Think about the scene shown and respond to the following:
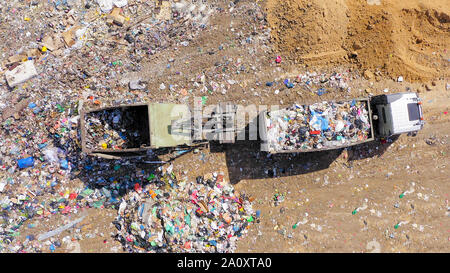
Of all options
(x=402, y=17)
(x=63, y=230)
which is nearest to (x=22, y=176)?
(x=63, y=230)

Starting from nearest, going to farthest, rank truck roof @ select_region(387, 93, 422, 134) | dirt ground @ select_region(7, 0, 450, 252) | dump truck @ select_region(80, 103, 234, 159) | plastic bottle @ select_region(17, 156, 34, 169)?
dump truck @ select_region(80, 103, 234, 159) < truck roof @ select_region(387, 93, 422, 134) < plastic bottle @ select_region(17, 156, 34, 169) < dirt ground @ select_region(7, 0, 450, 252)

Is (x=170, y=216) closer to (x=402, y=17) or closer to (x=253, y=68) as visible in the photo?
(x=253, y=68)

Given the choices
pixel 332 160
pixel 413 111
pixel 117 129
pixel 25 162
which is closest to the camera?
pixel 117 129

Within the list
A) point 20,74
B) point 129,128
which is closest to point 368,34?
point 129,128

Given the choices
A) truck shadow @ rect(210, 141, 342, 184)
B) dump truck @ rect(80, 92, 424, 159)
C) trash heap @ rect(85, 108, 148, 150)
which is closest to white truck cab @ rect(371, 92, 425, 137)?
dump truck @ rect(80, 92, 424, 159)

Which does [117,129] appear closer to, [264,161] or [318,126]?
[264,161]

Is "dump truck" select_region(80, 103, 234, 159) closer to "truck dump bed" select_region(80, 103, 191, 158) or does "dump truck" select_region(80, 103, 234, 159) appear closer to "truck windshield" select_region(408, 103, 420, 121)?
"truck dump bed" select_region(80, 103, 191, 158)

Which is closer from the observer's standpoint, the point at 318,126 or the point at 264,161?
the point at 318,126

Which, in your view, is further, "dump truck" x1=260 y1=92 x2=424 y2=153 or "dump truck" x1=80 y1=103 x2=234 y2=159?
"dump truck" x1=260 y1=92 x2=424 y2=153
